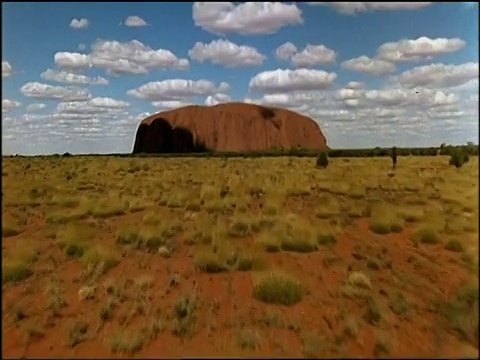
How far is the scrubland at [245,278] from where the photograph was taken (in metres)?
6.12

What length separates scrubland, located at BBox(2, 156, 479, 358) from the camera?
6125 millimetres

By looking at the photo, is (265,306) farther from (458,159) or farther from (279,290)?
(458,159)

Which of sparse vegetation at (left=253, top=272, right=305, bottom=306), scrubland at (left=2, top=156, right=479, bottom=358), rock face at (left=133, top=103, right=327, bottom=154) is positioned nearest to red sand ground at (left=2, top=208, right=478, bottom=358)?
scrubland at (left=2, top=156, right=479, bottom=358)

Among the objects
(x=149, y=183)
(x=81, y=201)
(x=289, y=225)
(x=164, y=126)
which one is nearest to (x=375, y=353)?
(x=289, y=225)

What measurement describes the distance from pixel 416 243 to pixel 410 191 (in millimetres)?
Result: 7750

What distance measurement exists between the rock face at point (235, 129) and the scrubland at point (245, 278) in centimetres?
2029

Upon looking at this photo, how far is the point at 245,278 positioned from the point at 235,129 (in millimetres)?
34872

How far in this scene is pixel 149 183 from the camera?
23594 mm

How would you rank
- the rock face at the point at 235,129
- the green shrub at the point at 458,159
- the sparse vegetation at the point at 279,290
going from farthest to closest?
the rock face at the point at 235,129
the green shrub at the point at 458,159
the sparse vegetation at the point at 279,290

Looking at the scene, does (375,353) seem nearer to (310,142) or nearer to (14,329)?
(14,329)

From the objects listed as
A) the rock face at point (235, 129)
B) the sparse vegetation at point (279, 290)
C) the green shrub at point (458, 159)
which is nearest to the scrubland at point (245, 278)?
the sparse vegetation at point (279, 290)

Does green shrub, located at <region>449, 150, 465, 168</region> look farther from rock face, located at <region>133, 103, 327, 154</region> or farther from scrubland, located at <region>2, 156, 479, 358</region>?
rock face, located at <region>133, 103, 327, 154</region>

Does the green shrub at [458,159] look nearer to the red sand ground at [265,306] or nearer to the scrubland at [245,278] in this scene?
the scrubland at [245,278]

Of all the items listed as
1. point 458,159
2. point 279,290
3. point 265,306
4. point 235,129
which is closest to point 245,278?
point 279,290
